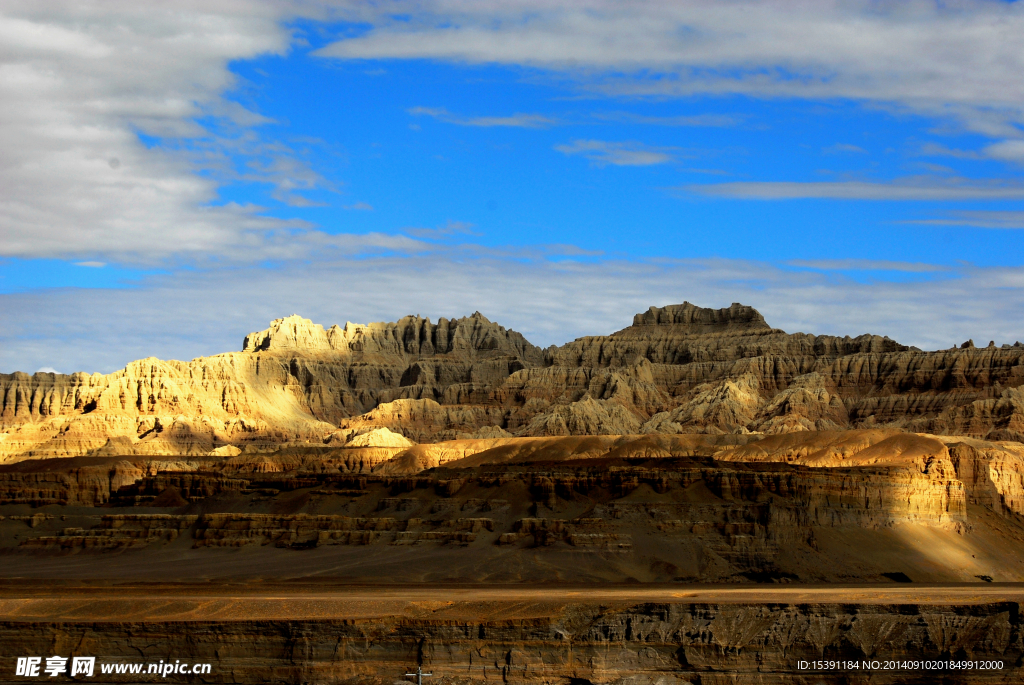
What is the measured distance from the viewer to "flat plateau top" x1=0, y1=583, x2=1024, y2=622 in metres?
60.6

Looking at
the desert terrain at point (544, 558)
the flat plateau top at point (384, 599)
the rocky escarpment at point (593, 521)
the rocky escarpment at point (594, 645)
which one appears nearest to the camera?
the rocky escarpment at point (594, 645)

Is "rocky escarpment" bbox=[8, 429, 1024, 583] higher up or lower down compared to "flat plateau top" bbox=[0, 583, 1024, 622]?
higher up

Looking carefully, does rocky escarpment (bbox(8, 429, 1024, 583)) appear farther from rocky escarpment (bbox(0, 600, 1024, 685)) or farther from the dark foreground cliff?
rocky escarpment (bbox(0, 600, 1024, 685))

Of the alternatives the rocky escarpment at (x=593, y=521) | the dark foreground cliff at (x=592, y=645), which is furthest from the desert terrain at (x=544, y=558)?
the rocky escarpment at (x=593, y=521)

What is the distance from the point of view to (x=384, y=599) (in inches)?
2694

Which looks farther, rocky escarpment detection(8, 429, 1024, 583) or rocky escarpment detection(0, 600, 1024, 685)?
rocky escarpment detection(8, 429, 1024, 583)

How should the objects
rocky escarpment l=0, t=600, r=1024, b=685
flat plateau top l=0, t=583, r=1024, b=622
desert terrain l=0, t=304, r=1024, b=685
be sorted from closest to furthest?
rocky escarpment l=0, t=600, r=1024, b=685, desert terrain l=0, t=304, r=1024, b=685, flat plateau top l=0, t=583, r=1024, b=622

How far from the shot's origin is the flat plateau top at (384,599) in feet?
199

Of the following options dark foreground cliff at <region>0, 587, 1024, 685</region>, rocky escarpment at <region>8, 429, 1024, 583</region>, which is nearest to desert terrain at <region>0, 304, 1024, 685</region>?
dark foreground cliff at <region>0, 587, 1024, 685</region>

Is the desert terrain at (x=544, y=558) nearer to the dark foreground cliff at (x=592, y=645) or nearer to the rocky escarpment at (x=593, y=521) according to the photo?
the dark foreground cliff at (x=592, y=645)

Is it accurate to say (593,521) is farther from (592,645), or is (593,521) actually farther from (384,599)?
(592,645)

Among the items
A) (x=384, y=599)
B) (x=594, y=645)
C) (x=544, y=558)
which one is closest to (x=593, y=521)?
(x=544, y=558)

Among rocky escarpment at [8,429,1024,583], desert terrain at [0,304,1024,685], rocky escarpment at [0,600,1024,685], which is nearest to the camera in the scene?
rocky escarpment at [0,600,1024,685]

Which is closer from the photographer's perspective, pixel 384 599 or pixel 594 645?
pixel 594 645
